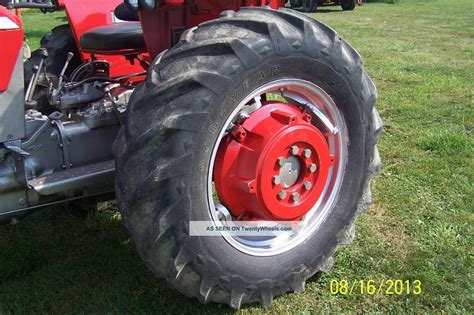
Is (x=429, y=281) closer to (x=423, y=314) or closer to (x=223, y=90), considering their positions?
(x=423, y=314)

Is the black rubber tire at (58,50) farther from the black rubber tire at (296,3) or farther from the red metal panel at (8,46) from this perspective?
the black rubber tire at (296,3)

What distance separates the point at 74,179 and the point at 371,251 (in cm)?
163

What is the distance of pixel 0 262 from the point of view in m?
2.85

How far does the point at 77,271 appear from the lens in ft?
9.11

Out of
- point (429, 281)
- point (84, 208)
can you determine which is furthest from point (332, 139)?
point (84, 208)

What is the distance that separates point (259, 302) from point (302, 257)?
0.28 m

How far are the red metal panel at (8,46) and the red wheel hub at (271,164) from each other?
899mm

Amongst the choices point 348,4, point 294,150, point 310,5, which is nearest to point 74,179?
point 294,150

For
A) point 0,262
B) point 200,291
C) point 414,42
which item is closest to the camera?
point 200,291

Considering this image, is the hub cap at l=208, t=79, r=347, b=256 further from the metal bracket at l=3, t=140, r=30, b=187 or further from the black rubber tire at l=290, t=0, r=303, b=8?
the black rubber tire at l=290, t=0, r=303, b=8

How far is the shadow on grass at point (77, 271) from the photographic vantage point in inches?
97.8

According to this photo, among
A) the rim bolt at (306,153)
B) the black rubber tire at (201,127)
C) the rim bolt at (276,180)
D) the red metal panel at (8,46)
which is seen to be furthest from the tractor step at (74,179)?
A: the rim bolt at (306,153)
